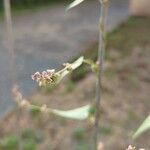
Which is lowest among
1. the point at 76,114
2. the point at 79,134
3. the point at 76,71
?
the point at 76,71

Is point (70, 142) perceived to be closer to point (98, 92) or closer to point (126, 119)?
point (126, 119)

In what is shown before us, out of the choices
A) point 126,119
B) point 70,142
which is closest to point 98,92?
point 70,142

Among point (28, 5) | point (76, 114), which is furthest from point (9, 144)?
point (28, 5)

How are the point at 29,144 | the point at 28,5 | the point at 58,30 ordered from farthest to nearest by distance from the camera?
the point at 28,5, the point at 58,30, the point at 29,144

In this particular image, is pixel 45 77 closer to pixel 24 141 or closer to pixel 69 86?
pixel 24 141

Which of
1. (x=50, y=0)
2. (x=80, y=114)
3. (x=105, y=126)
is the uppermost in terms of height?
(x=80, y=114)

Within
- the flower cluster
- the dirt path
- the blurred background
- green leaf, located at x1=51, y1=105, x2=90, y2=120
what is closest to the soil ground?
the blurred background

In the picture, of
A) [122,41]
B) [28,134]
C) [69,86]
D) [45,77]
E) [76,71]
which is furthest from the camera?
[122,41]
